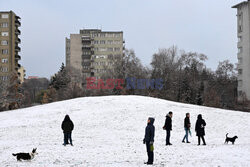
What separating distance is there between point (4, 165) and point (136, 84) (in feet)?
235

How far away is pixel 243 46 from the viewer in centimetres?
9369

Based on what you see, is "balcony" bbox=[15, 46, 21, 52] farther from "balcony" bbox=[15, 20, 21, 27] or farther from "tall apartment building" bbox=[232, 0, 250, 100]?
"tall apartment building" bbox=[232, 0, 250, 100]

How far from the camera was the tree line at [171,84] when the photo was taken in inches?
3369

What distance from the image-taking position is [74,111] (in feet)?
139

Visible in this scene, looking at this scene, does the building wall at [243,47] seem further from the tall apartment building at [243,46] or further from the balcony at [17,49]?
the balcony at [17,49]

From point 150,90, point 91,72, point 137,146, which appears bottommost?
point 137,146

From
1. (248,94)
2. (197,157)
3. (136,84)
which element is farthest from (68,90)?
(197,157)

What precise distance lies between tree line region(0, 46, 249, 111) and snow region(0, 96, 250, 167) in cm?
3611

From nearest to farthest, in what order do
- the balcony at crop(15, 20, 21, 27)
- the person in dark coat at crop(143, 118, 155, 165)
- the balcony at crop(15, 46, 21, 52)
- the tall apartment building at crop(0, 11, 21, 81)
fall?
the person in dark coat at crop(143, 118, 155, 165)
the tall apartment building at crop(0, 11, 21, 81)
the balcony at crop(15, 20, 21, 27)
the balcony at crop(15, 46, 21, 52)

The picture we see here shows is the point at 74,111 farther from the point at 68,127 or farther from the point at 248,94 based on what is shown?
the point at 248,94

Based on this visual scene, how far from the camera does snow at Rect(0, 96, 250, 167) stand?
55.4 ft

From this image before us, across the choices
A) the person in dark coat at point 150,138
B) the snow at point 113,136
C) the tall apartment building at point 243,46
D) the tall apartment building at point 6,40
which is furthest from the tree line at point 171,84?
the person in dark coat at point 150,138

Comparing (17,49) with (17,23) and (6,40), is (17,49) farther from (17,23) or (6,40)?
(17,23)

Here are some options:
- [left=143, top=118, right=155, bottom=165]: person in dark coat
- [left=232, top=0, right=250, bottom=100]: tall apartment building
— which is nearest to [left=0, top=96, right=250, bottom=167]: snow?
[left=143, top=118, right=155, bottom=165]: person in dark coat
